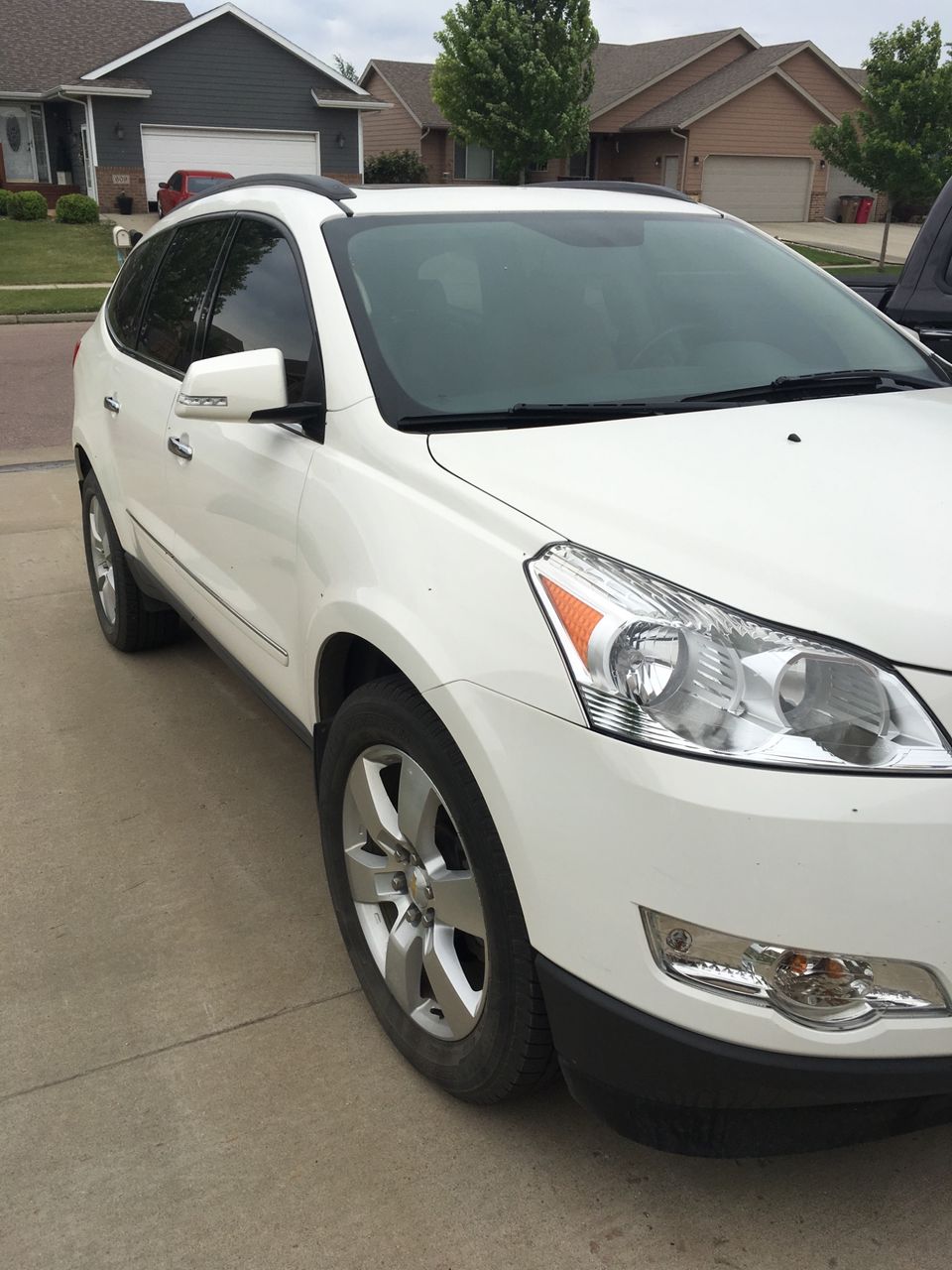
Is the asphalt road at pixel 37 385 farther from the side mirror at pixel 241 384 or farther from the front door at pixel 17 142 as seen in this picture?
the front door at pixel 17 142

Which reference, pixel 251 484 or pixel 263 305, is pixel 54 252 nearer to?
pixel 263 305

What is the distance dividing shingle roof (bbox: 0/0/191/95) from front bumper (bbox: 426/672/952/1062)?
124 ft

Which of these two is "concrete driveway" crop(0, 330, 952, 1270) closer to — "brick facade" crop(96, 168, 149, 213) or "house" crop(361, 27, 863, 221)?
"brick facade" crop(96, 168, 149, 213)

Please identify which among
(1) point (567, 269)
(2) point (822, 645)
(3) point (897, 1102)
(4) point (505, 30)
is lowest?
(3) point (897, 1102)

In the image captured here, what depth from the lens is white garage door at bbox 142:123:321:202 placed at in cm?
3259

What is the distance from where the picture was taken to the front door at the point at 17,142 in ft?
118

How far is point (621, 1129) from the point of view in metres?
2.01

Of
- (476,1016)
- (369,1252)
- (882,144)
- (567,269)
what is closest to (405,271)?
(567,269)

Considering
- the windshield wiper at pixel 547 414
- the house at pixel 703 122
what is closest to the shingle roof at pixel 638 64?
the house at pixel 703 122

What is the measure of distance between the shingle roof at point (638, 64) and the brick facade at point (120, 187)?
16.2 metres

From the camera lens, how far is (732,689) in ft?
5.90

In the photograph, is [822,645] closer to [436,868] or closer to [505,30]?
[436,868]

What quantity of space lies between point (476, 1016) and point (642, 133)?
A: 43.6 metres

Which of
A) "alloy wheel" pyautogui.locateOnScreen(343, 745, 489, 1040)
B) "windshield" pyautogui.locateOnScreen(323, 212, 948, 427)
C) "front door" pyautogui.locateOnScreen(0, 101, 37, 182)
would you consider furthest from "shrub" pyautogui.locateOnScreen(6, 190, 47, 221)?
"alloy wheel" pyautogui.locateOnScreen(343, 745, 489, 1040)
